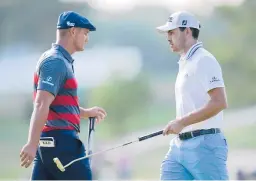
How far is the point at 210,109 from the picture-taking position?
536 cm

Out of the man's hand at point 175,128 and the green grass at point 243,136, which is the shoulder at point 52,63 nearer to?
the man's hand at point 175,128

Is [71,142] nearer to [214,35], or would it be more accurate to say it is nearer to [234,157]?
[234,157]

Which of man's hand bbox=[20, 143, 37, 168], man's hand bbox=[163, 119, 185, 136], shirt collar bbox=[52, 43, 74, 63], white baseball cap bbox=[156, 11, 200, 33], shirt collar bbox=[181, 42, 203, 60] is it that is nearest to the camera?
man's hand bbox=[20, 143, 37, 168]

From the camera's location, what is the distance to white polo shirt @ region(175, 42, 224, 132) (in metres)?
5.43

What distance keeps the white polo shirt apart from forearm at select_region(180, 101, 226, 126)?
89 mm

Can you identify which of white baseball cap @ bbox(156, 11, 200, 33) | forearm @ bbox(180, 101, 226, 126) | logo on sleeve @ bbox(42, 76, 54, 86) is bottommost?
forearm @ bbox(180, 101, 226, 126)

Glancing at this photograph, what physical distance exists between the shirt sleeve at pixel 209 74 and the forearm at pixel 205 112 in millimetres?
107

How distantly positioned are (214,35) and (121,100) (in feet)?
9.55

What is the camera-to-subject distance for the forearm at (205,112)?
211 inches

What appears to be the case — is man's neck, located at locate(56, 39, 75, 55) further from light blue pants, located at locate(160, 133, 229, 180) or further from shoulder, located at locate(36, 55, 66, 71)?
light blue pants, located at locate(160, 133, 229, 180)

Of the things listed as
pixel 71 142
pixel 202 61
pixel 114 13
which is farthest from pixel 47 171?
pixel 114 13

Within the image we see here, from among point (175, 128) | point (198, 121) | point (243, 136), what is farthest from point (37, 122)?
point (243, 136)

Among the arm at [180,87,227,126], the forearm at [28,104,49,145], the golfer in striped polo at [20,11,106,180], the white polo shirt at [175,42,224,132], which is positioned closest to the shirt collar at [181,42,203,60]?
the white polo shirt at [175,42,224,132]

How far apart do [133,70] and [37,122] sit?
16.1 m
